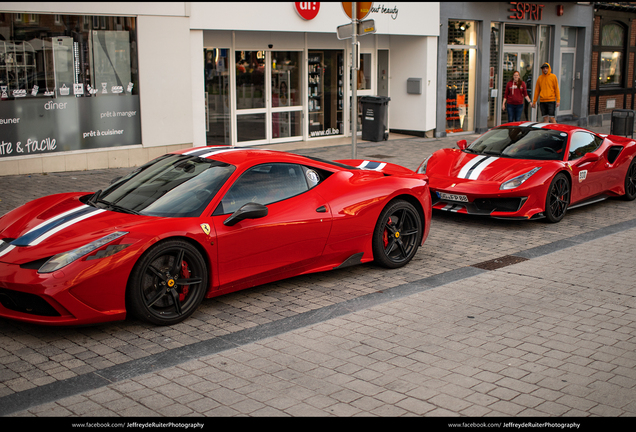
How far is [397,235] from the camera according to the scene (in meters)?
7.04

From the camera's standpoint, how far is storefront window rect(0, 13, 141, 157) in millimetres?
11555

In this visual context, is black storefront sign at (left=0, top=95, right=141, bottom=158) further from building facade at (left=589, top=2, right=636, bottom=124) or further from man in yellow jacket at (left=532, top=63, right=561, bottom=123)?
building facade at (left=589, top=2, right=636, bottom=124)

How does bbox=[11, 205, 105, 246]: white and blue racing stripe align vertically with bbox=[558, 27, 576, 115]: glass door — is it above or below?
below

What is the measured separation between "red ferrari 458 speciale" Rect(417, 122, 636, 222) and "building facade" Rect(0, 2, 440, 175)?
20.4 ft

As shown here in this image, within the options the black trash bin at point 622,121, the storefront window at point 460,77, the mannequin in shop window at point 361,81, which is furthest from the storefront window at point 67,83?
the black trash bin at point 622,121

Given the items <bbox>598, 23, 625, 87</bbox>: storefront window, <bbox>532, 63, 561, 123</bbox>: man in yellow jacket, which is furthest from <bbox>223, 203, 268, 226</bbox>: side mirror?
<bbox>598, 23, 625, 87</bbox>: storefront window

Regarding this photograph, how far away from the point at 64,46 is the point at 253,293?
26.6 ft

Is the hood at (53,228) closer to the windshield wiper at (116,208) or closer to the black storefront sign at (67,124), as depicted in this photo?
the windshield wiper at (116,208)

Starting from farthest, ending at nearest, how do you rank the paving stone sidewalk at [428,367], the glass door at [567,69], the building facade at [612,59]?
the building facade at [612,59]
the glass door at [567,69]
the paving stone sidewalk at [428,367]

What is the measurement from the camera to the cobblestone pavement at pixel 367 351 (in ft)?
13.3

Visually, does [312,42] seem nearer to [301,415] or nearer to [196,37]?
[196,37]

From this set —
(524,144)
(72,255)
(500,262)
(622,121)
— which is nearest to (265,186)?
(72,255)

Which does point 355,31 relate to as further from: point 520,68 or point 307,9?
point 520,68

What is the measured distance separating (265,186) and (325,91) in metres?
12.0
